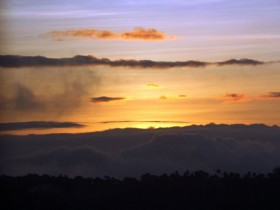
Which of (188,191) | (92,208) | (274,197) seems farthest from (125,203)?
(274,197)

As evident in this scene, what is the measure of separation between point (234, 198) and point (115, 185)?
21.6 feet

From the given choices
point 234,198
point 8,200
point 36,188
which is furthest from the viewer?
point 234,198

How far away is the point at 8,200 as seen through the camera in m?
32.4

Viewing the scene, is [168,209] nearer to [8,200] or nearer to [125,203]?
[125,203]

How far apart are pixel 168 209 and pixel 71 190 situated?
5.12 m

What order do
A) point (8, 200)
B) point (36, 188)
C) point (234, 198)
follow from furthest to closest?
point (234, 198), point (36, 188), point (8, 200)

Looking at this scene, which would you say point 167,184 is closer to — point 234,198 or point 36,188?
point 234,198

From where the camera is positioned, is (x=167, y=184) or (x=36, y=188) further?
(x=167, y=184)

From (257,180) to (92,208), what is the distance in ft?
34.7

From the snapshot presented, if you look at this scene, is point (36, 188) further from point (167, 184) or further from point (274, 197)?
point (274, 197)

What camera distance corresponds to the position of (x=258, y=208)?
Result: 133 feet

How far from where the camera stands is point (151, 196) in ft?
137

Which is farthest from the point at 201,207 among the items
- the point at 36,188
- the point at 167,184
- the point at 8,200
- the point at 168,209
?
the point at 8,200

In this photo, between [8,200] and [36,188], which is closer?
[8,200]
